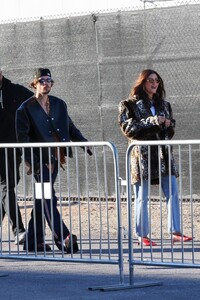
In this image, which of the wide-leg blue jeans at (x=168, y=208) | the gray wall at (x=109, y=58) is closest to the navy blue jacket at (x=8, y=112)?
the wide-leg blue jeans at (x=168, y=208)

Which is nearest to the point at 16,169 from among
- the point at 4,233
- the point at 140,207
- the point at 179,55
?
the point at 140,207

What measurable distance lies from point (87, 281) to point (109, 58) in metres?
6.56

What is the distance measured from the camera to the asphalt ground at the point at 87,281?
9.59 metres

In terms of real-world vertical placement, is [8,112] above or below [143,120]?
above

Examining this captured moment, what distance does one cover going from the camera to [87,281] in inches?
406

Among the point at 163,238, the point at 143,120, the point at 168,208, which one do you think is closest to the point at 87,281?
the point at 168,208

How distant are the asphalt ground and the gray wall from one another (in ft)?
14.0

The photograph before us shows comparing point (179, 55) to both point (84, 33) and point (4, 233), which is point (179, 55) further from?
point (4, 233)

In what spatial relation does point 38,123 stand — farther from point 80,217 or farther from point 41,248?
point 80,217

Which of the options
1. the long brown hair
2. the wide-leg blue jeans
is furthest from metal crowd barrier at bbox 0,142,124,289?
the long brown hair

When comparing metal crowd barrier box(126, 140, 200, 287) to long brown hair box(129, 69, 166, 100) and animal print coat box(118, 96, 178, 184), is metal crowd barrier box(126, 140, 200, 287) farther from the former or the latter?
long brown hair box(129, 69, 166, 100)

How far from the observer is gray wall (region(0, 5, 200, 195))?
15.8 metres

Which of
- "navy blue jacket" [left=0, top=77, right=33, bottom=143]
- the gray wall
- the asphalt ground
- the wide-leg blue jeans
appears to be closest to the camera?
the asphalt ground

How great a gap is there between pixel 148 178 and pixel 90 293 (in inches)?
49.7
